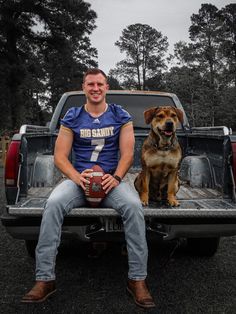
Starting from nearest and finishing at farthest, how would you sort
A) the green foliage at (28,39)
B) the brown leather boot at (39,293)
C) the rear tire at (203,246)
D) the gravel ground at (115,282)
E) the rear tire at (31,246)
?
1. the brown leather boot at (39,293)
2. the gravel ground at (115,282)
3. the rear tire at (31,246)
4. the rear tire at (203,246)
5. the green foliage at (28,39)

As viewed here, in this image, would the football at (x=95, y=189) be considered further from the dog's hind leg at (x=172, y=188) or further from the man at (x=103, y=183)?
the dog's hind leg at (x=172, y=188)

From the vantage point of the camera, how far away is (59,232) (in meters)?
3.41

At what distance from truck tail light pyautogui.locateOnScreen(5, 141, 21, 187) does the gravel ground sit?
0.98 metres

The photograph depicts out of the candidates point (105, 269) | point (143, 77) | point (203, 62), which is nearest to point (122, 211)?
point (105, 269)

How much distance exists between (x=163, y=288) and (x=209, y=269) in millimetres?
773

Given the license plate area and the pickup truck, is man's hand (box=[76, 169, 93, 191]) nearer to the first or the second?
the pickup truck

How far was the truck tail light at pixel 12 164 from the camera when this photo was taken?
365cm

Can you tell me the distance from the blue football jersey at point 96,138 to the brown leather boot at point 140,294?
3.49 ft

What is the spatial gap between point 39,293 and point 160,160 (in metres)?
1.64

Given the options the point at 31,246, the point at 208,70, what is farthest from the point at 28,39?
the point at 31,246

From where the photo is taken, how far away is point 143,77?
65625mm

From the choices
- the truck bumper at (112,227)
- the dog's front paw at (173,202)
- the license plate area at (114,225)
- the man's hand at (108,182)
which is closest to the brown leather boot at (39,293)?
the truck bumper at (112,227)

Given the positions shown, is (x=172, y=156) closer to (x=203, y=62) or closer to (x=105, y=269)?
(x=105, y=269)

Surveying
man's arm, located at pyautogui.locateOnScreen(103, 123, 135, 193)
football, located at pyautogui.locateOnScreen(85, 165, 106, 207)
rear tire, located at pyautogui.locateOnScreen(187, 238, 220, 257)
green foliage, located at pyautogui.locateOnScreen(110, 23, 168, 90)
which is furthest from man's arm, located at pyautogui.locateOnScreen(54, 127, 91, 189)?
green foliage, located at pyautogui.locateOnScreen(110, 23, 168, 90)
